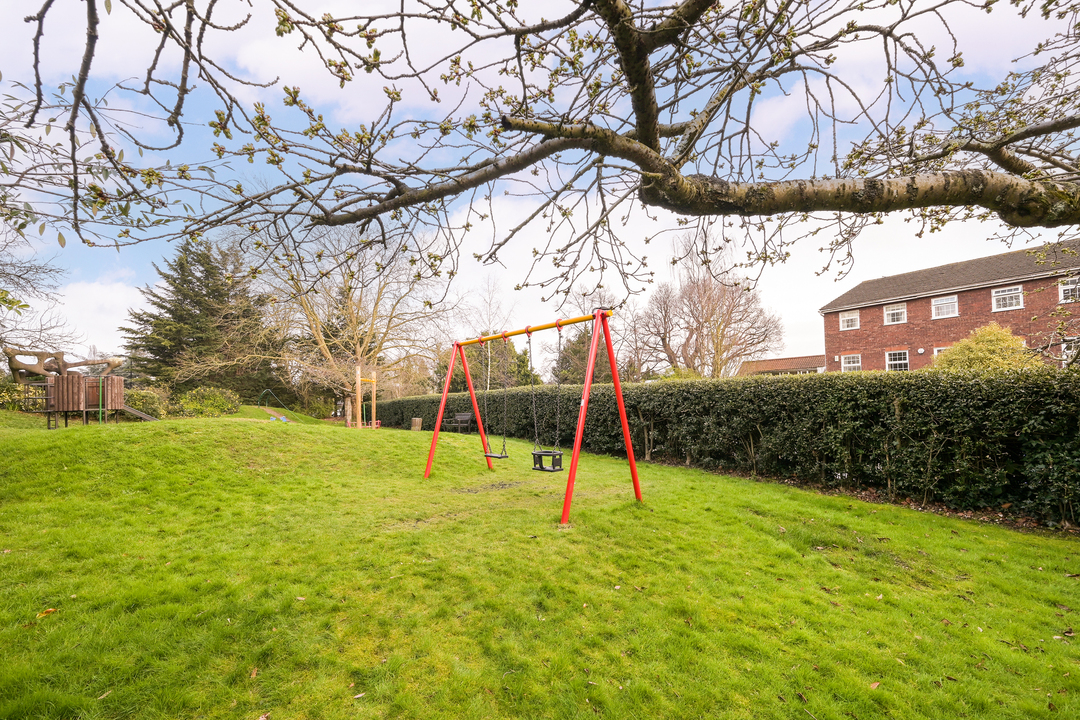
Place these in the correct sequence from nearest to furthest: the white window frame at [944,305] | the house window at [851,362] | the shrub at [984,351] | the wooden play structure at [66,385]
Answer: the wooden play structure at [66,385] → the shrub at [984,351] → the white window frame at [944,305] → the house window at [851,362]

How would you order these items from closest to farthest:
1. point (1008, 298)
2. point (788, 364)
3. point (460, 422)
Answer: point (460, 422) → point (1008, 298) → point (788, 364)

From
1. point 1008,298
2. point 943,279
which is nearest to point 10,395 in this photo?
point 1008,298

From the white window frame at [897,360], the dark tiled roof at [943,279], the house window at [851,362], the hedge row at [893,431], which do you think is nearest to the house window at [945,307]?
the dark tiled roof at [943,279]

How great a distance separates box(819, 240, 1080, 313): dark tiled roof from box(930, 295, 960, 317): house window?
41 centimetres

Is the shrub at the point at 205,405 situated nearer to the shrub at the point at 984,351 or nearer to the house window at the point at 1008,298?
the shrub at the point at 984,351

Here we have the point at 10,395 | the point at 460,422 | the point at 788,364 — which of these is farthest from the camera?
the point at 788,364

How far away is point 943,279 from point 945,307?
5.64ft

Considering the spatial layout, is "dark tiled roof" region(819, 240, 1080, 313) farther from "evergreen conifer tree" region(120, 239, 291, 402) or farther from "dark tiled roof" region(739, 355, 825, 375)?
"evergreen conifer tree" region(120, 239, 291, 402)

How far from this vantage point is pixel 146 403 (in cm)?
1474

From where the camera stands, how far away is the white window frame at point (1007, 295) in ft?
60.5

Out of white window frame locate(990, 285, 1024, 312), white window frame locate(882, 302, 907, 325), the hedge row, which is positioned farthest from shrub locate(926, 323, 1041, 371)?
white window frame locate(882, 302, 907, 325)

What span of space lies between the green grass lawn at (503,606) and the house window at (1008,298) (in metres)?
19.7

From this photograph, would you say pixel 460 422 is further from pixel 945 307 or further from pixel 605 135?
pixel 945 307

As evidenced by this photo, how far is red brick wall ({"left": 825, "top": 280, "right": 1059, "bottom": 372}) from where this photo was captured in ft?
59.5
